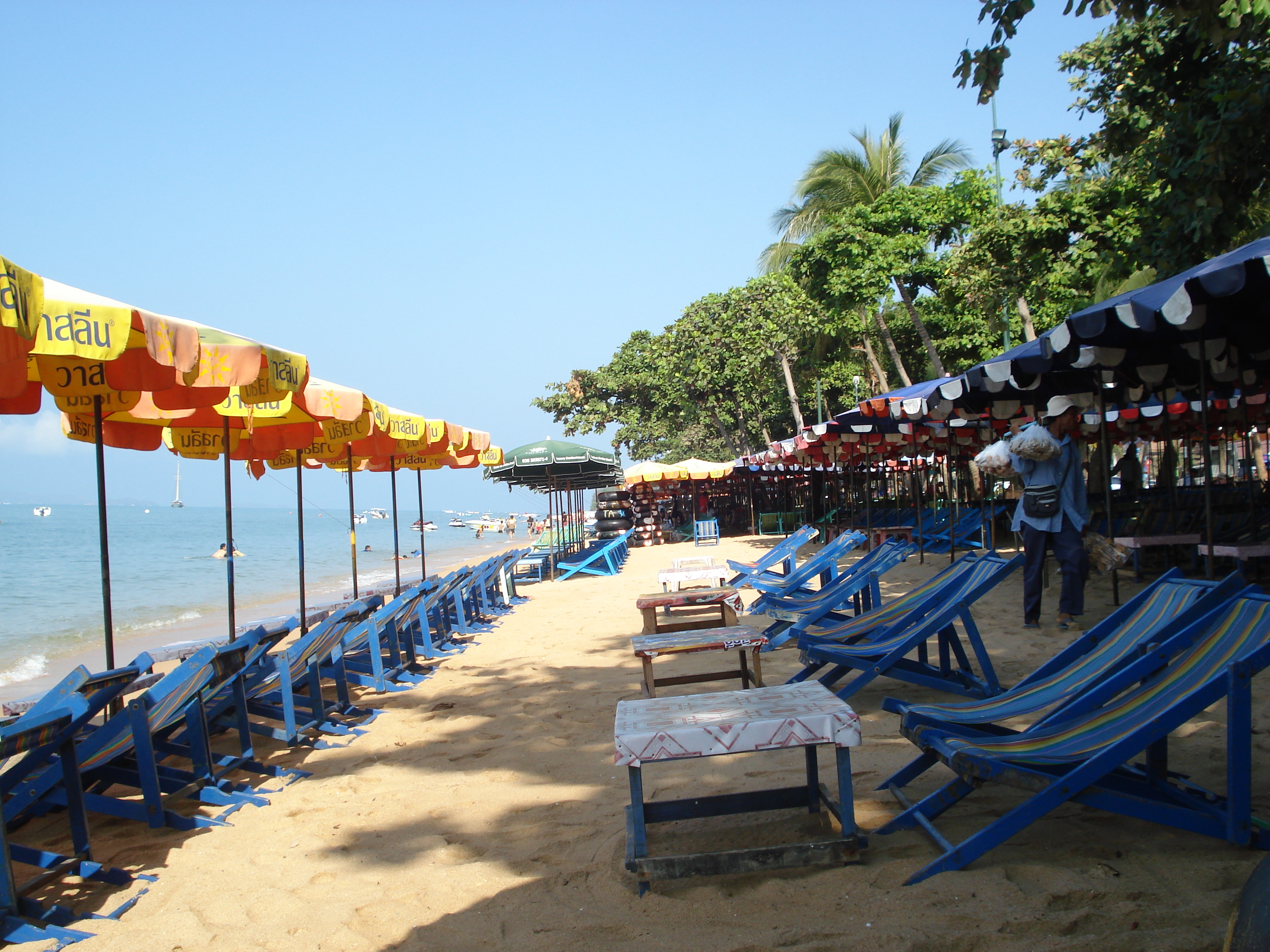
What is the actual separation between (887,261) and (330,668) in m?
16.6

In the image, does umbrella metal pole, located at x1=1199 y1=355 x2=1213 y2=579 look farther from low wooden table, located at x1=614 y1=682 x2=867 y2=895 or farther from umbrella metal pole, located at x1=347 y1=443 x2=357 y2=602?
umbrella metal pole, located at x1=347 y1=443 x2=357 y2=602

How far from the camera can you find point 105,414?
16.7ft

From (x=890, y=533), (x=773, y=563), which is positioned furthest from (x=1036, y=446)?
(x=890, y=533)

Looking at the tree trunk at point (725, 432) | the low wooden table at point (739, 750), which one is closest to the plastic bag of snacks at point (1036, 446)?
the low wooden table at point (739, 750)

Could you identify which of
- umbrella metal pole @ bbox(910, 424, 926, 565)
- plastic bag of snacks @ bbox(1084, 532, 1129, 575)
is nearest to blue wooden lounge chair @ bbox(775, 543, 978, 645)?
plastic bag of snacks @ bbox(1084, 532, 1129, 575)

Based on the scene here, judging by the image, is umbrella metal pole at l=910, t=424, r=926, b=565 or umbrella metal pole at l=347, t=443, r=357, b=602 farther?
umbrella metal pole at l=910, t=424, r=926, b=565

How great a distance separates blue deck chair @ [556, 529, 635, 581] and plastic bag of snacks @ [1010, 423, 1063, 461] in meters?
9.31

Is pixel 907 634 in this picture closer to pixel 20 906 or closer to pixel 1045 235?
pixel 20 906

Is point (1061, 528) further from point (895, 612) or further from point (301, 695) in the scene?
point (301, 695)

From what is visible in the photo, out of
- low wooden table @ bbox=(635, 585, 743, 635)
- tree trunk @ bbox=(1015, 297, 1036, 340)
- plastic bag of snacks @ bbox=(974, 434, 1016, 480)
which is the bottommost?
low wooden table @ bbox=(635, 585, 743, 635)

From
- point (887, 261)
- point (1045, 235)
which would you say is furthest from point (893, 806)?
point (887, 261)

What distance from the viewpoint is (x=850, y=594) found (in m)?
5.81

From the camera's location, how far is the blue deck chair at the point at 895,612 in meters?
4.52

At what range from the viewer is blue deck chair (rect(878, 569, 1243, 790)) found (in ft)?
8.96
